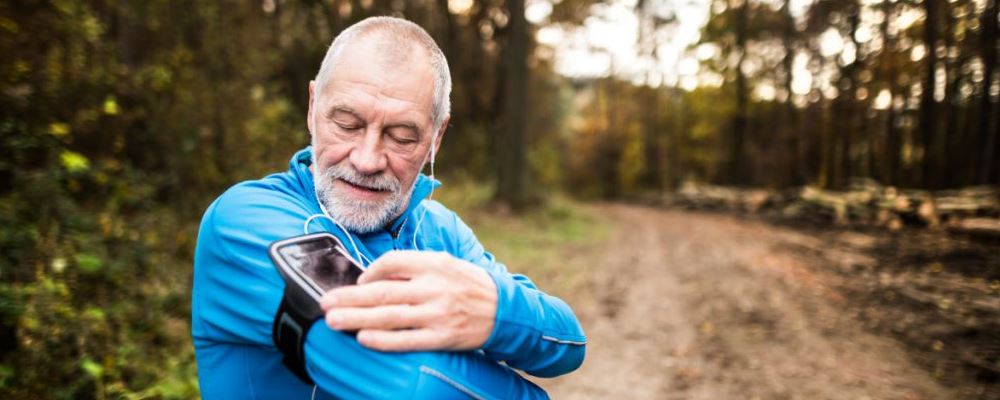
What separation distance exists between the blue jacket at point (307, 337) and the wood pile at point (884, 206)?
6480 millimetres

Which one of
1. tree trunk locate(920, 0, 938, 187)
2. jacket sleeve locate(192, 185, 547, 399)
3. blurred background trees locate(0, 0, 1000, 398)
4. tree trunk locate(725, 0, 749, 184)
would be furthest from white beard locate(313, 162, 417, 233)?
tree trunk locate(725, 0, 749, 184)

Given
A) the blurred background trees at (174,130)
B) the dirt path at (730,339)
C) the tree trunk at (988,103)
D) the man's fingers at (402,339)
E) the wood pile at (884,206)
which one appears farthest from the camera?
the wood pile at (884,206)

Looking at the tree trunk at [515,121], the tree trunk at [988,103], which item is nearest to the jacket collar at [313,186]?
the tree trunk at [988,103]

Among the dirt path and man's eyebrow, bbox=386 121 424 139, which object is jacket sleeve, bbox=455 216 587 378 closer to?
man's eyebrow, bbox=386 121 424 139

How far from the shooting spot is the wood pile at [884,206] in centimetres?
584

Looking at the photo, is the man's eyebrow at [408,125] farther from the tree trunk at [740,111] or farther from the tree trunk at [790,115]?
the tree trunk at [740,111]

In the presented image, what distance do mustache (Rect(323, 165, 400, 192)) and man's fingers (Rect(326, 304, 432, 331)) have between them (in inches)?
23.7

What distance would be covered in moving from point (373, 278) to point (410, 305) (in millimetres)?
108

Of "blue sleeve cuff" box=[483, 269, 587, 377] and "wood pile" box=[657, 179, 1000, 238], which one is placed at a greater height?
"blue sleeve cuff" box=[483, 269, 587, 377]

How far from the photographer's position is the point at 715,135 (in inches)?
1103

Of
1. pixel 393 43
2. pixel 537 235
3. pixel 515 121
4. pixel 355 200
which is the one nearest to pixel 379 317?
pixel 355 200

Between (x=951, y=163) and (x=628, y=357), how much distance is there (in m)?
4.63

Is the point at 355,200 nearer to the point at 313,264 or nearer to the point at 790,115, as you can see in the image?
the point at 313,264

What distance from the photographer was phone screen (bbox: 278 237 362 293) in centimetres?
124
